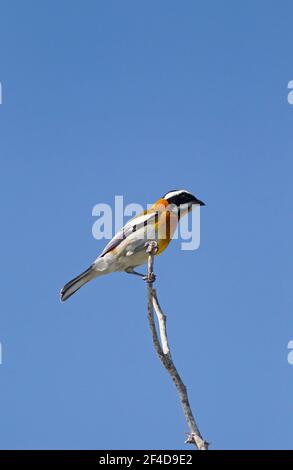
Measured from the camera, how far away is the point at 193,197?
10.4m

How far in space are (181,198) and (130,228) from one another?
858 mm

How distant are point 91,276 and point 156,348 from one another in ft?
14.2

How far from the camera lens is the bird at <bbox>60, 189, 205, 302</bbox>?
9.69 meters

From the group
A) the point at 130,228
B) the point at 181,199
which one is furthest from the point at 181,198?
the point at 130,228

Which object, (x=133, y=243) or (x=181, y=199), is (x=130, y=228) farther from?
(x=181, y=199)

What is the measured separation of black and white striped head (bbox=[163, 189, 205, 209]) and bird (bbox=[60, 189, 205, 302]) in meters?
0.13

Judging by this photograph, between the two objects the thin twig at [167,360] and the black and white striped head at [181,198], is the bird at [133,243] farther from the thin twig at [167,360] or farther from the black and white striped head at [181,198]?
the thin twig at [167,360]

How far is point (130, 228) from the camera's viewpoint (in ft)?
32.4

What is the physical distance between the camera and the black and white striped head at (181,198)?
33.6 feet

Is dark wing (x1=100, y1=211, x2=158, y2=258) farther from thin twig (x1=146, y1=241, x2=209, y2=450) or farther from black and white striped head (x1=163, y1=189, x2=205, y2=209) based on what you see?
thin twig (x1=146, y1=241, x2=209, y2=450)

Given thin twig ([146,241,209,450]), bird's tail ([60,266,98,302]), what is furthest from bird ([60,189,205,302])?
thin twig ([146,241,209,450])
